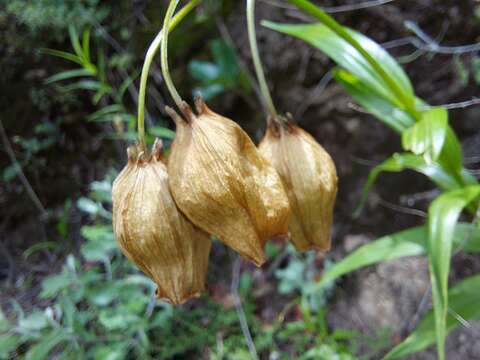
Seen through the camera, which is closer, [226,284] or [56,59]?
[226,284]

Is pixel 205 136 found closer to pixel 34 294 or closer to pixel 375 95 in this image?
pixel 375 95

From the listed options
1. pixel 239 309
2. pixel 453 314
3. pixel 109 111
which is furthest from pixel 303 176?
pixel 239 309

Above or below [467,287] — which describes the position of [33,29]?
above

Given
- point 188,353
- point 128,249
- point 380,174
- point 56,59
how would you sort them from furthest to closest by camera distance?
point 56,59 → point 380,174 → point 188,353 → point 128,249

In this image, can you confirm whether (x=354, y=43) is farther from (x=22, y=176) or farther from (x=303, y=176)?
(x=22, y=176)

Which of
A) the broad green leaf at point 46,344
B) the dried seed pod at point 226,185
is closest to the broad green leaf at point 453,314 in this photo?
the dried seed pod at point 226,185

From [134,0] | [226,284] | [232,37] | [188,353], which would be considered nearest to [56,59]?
[134,0]

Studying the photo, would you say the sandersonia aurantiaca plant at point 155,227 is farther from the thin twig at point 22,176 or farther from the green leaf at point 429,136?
the thin twig at point 22,176
